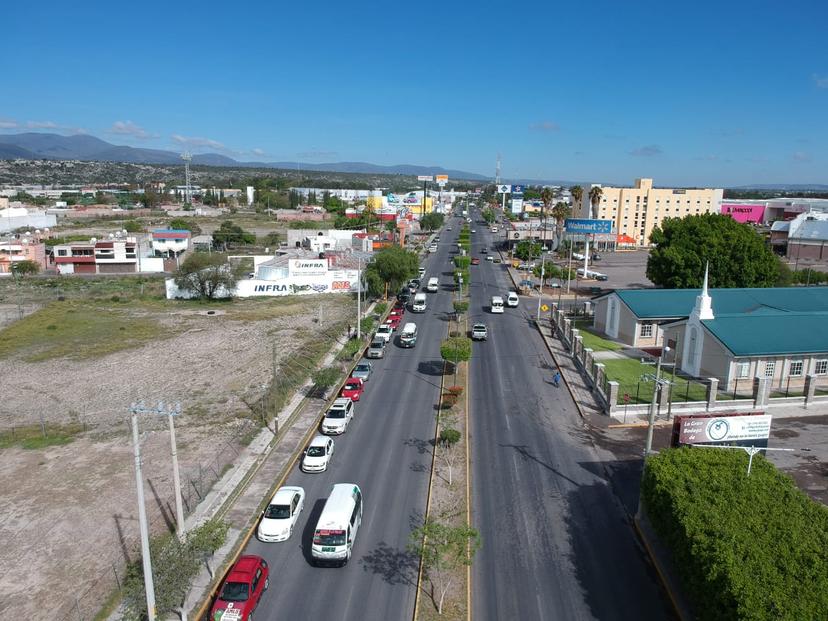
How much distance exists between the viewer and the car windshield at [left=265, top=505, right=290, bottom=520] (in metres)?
22.7

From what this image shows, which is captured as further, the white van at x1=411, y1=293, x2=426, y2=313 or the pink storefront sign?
the pink storefront sign

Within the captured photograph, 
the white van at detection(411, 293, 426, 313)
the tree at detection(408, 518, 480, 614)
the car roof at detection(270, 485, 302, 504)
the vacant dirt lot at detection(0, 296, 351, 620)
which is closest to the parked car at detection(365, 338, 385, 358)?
the vacant dirt lot at detection(0, 296, 351, 620)

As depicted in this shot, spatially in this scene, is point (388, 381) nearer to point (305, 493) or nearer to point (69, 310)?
point (305, 493)

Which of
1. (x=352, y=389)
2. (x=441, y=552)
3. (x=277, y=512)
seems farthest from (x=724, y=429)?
(x=352, y=389)

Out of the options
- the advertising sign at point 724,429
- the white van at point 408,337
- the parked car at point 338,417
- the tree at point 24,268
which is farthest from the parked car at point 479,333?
the tree at point 24,268

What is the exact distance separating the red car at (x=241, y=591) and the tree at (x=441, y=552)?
517 cm

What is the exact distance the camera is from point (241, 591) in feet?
59.5

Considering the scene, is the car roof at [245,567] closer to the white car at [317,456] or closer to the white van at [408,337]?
the white car at [317,456]

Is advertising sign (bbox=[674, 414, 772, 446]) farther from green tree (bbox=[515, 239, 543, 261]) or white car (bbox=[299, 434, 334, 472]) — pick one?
green tree (bbox=[515, 239, 543, 261])

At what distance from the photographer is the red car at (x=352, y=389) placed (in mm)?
37375

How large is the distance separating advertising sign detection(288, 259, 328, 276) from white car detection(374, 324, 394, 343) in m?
24.7

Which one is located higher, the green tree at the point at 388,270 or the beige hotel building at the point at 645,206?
the beige hotel building at the point at 645,206

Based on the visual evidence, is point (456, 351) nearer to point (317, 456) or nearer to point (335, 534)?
point (317, 456)

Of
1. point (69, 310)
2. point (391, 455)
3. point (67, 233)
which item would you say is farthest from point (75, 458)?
point (67, 233)
